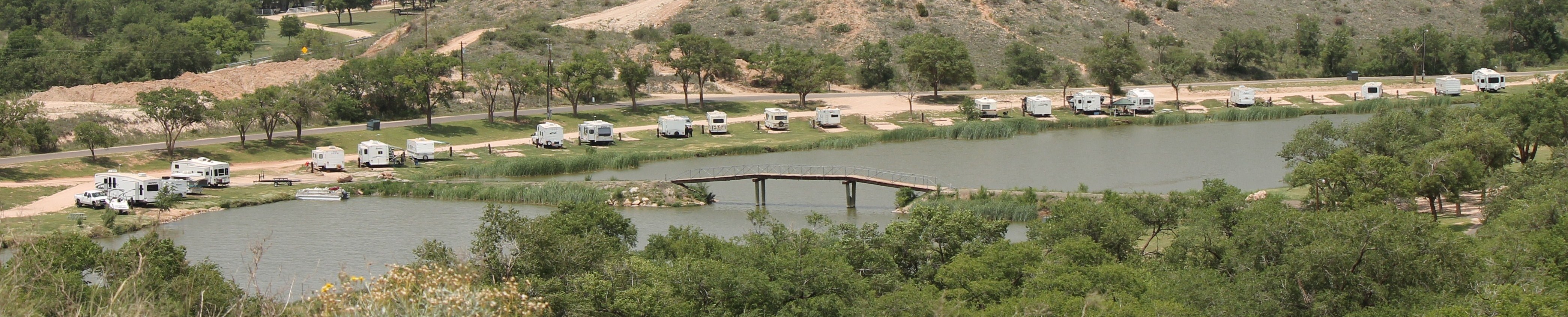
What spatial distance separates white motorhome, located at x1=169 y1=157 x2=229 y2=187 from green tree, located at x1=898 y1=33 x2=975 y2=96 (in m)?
41.3

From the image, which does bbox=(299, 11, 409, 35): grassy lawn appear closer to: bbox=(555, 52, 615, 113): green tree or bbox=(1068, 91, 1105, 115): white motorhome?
bbox=(555, 52, 615, 113): green tree

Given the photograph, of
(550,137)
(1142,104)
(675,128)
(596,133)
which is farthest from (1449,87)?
(550,137)

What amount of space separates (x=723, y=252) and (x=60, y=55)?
75.7 m

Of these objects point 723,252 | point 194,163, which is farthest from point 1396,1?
point 723,252

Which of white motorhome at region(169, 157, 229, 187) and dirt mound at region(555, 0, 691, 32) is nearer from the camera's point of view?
white motorhome at region(169, 157, 229, 187)

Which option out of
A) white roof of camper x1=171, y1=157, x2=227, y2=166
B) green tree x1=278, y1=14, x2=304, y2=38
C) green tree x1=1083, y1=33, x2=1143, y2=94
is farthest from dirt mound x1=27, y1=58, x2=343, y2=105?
green tree x1=1083, y1=33, x2=1143, y2=94

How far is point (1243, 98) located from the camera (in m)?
89.3

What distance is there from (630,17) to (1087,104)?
37.7 m

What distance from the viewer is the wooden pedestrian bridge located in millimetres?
55281

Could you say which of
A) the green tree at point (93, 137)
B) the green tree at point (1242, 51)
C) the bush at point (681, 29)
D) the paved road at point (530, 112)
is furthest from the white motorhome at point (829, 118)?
the green tree at point (93, 137)

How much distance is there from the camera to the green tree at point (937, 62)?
294ft

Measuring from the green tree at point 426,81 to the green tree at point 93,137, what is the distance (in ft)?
51.8

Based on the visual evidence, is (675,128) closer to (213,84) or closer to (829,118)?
(829,118)

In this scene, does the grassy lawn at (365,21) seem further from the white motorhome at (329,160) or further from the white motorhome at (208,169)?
the white motorhome at (208,169)
